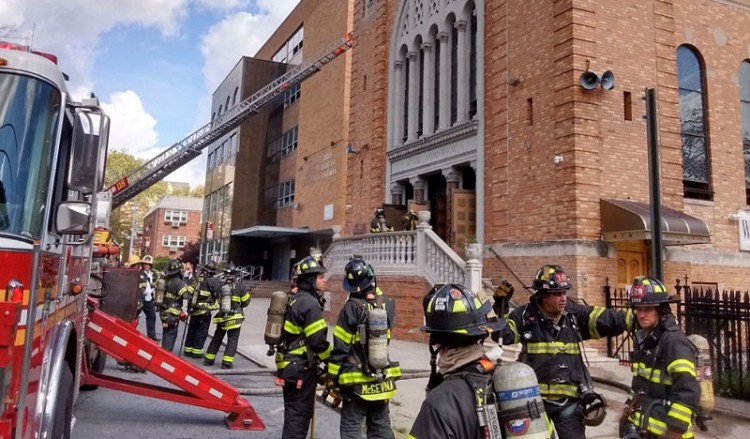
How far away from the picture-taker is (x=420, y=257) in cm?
1337

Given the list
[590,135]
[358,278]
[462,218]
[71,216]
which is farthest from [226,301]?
[590,135]

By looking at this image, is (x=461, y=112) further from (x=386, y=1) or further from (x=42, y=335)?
(x=42, y=335)

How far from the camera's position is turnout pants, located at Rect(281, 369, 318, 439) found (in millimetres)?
4582

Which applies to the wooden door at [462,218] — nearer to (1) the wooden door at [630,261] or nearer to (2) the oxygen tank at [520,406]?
(1) the wooden door at [630,261]

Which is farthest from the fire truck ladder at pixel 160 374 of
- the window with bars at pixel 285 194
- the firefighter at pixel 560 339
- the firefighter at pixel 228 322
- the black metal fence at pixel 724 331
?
the window with bars at pixel 285 194

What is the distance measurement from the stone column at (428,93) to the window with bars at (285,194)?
16.6 m

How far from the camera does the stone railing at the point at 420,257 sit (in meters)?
12.1

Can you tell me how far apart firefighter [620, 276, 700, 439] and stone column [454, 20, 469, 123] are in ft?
40.5

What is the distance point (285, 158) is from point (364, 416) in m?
30.8

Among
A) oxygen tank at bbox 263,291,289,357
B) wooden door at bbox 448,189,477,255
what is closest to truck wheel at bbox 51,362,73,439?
oxygen tank at bbox 263,291,289,357

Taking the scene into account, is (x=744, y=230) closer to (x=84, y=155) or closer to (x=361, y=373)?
(x=361, y=373)

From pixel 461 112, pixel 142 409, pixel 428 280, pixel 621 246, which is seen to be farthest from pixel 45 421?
pixel 461 112

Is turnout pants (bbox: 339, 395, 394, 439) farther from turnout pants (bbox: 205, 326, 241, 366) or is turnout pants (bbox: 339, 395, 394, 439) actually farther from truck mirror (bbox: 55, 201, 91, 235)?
turnout pants (bbox: 205, 326, 241, 366)

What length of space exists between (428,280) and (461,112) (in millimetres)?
5646
